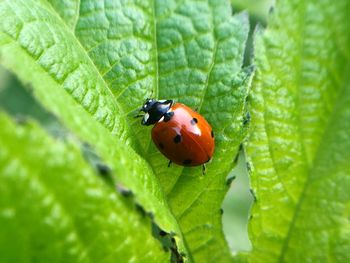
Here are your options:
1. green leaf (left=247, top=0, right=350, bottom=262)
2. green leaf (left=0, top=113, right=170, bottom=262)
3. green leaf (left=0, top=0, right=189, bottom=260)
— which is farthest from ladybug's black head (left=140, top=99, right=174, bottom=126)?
green leaf (left=0, top=113, right=170, bottom=262)

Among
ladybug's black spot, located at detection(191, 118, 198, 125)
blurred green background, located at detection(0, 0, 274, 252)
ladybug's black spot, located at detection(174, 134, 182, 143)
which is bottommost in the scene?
blurred green background, located at detection(0, 0, 274, 252)

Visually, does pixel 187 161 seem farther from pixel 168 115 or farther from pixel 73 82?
pixel 73 82

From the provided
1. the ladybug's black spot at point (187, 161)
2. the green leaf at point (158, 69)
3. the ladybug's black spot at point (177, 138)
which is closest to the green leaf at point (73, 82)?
the green leaf at point (158, 69)

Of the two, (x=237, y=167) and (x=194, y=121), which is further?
(x=237, y=167)

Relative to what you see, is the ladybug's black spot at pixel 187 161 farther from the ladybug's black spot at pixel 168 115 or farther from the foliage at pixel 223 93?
the ladybug's black spot at pixel 168 115

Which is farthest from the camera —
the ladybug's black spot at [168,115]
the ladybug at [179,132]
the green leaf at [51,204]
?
the ladybug's black spot at [168,115]

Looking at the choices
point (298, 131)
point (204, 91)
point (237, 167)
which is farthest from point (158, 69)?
point (237, 167)

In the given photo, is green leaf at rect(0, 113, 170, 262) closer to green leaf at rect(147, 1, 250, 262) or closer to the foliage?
the foliage
